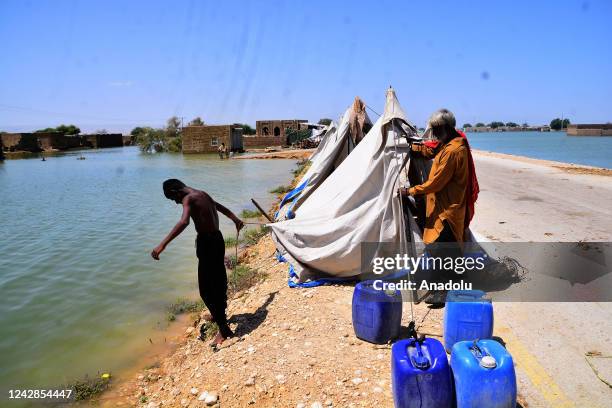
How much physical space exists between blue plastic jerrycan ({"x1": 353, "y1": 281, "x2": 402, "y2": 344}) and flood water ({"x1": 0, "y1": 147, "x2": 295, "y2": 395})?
3.10 meters

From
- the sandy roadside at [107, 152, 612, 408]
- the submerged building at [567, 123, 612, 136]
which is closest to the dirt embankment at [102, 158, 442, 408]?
the sandy roadside at [107, 152, 612, 408]

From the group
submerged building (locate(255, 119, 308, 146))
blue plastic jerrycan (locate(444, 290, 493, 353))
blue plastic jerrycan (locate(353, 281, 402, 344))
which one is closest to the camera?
blue plastic jerrycan (locate(444, 290, 493, 353))

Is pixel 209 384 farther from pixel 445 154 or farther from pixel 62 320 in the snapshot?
pixel 62 320

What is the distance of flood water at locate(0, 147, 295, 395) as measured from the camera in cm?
557

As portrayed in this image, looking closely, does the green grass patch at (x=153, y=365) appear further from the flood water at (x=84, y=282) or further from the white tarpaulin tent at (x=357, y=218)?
the white tarpaulin tent at (x=357, y=218)

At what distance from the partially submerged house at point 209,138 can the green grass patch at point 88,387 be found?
1586 inches

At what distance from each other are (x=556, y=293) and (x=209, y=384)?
3.81 m

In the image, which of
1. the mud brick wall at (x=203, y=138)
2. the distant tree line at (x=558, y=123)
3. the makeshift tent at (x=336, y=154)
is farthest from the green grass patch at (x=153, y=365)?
the distant tree line at (x=558, y=123)

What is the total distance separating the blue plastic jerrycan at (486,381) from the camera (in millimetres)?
2615

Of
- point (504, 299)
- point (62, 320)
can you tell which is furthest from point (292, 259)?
point (62, 320)

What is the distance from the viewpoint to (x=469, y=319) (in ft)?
11.4

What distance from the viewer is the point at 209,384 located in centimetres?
368

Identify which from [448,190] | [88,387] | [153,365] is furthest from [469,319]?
[88,387]

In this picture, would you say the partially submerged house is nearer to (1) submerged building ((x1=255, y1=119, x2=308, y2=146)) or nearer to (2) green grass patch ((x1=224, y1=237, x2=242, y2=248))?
(1) submerged building ((x1=255, y1=119, x2=308, y2=146))
